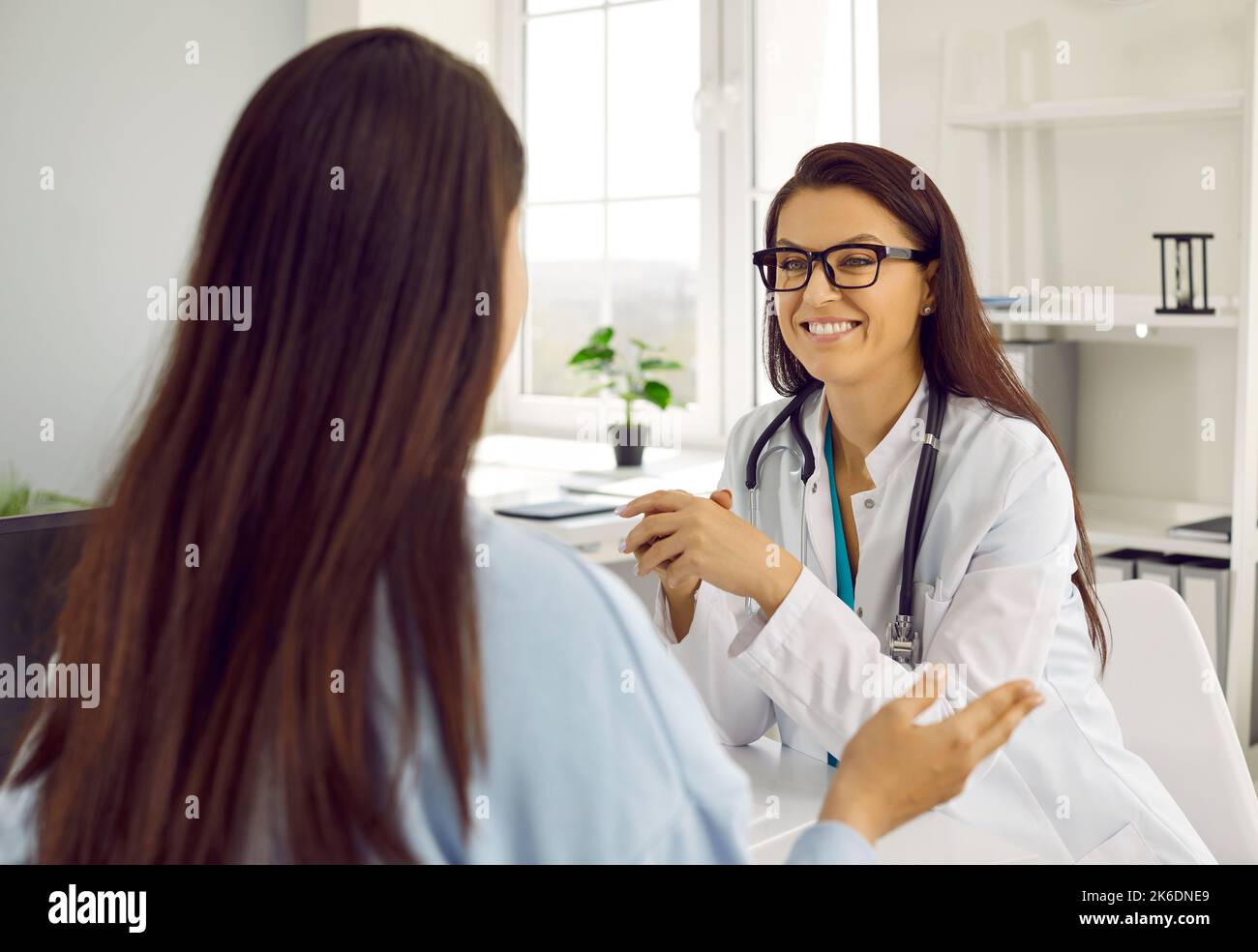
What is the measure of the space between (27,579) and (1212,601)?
2.42m

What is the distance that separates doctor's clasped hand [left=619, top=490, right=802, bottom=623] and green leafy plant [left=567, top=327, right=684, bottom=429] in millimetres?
2226

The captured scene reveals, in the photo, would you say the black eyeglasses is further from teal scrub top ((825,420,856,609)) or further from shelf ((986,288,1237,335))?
shelf ((986,288,1237,335))

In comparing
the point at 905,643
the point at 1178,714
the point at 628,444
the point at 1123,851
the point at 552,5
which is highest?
the point at 552,5

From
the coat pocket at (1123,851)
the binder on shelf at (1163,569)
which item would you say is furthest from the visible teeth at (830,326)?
the binder on shelf at (1163,569)

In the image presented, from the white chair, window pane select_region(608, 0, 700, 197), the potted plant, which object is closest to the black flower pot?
the potted plant

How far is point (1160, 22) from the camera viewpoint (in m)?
2.94

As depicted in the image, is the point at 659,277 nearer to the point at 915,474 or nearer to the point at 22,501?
the point at 22,501

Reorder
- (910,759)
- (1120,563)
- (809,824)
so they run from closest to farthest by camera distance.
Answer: (910,759) → (809,824) → (1120,563)

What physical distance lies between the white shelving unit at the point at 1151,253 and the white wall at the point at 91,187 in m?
2.04

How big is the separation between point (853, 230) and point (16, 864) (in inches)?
45.7

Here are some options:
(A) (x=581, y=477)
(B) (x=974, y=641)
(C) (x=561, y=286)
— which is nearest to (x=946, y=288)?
(B) (x=974, y=641)

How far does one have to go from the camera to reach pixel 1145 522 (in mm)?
2969
